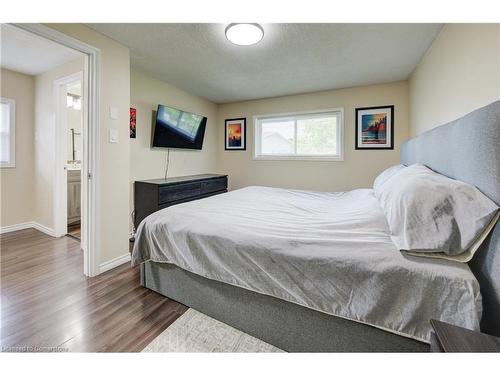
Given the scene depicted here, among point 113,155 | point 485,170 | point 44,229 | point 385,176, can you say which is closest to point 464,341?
point 485,170

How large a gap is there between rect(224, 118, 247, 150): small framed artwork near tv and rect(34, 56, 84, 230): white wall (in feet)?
8.62

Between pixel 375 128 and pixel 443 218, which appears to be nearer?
pixel 443 218

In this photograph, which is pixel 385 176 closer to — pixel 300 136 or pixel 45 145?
pixel 300 136

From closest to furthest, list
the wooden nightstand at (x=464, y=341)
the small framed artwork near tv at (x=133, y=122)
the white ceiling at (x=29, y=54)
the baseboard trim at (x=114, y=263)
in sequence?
the wooden nightstand at (x=464, y=341)
the baseboard trim at (x=114, y=263)
the white ceiling at (x=29, y=54)
the small framed artwork near tv at (x=133, y=122)

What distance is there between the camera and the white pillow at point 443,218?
98 centimetres

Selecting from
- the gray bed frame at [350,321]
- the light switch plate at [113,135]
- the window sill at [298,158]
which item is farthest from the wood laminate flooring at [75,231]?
the window sill at [298,158]

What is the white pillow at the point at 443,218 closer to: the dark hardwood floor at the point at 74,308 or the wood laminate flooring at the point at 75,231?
the dark hardwood floor at the point at 74,308

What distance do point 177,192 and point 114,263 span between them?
1.14 meters

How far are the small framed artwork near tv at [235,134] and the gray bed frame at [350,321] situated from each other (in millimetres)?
3038

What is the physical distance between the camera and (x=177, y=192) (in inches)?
124

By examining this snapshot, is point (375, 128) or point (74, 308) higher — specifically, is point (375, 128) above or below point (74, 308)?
above
